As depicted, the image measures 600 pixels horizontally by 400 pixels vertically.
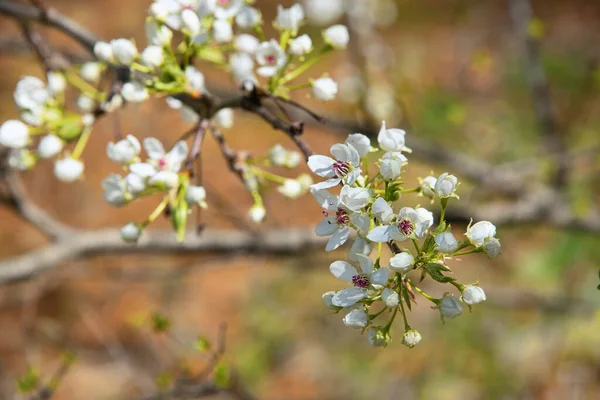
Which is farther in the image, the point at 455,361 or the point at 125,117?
the point at 125,117

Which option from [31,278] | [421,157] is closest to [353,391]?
[421,157]

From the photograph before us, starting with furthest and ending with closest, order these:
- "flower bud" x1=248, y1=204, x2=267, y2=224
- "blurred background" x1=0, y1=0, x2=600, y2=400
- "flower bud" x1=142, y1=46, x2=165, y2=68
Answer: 1. "blurred background" x1=0, y1=0, x2=600, y2=400
2. "flower bud" x1=248, y1=204, x2=267, y2=224
3. "flower bud" x1=142, y1=46, x2=165, y2=68

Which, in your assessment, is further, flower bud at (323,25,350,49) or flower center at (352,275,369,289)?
flower bud at (323,25,350,49)

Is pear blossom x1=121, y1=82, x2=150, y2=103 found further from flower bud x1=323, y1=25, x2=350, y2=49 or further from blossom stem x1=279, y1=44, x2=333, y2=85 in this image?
flower bud x1=323, y1=25, x2=350, y2=49

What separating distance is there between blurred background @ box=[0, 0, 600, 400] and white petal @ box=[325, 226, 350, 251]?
5.78ft

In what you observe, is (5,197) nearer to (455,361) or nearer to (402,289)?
(402,289)

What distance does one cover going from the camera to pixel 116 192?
116cm

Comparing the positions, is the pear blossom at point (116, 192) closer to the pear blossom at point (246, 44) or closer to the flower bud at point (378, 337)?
the pear blossom at point (246, 44)

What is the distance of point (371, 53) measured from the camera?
3365mm

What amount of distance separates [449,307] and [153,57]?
0.71 m

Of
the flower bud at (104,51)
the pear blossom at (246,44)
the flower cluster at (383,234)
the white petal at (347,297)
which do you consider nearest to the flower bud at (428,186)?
the flower cluster at (383,234)

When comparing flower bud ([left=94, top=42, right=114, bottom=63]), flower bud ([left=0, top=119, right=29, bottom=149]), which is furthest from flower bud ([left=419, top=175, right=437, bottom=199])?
flower bud ([left=0, top=119, right=29, bottom=149])

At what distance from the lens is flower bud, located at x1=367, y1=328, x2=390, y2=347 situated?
951 mm

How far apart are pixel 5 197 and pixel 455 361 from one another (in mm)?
3240
